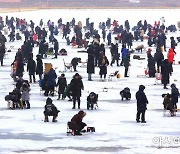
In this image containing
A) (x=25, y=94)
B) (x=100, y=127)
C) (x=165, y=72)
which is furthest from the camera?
(x=165, y=72)

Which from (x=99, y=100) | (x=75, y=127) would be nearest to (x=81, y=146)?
(x=75, y=127)

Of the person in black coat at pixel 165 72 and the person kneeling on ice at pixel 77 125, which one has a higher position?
the person in black coat at pixel 165 72

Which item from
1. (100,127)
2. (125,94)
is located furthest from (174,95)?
(125,94)

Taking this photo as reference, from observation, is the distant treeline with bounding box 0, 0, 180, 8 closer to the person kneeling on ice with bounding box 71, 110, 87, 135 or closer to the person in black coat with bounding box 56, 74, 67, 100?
the person in black coat with bounding box 56, 74, 67, 100

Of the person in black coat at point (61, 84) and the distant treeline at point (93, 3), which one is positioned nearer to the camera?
the person in black coat at point (61, 84)

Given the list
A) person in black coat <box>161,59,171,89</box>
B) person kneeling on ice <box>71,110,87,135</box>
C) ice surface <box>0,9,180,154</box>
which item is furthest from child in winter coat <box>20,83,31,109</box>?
person in black coat <box>161,59,171,89</box>

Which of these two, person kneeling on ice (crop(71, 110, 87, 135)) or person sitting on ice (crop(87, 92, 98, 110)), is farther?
person sitting on ice (crop(87, 92, 98, 110))

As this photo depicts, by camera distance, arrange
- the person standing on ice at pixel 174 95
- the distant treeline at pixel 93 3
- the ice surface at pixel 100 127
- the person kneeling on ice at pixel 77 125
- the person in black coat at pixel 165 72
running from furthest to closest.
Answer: the distant treeline at pixel 93 3 → the person in black coat at pixel 165 72 → the person standing on ice at pixel 174 95 → the person kneeling on ice at pixel 77 125 → the ice surface at pixel 100 127

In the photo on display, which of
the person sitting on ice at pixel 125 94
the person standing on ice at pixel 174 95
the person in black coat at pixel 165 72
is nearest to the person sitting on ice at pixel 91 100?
the person sitting on ice at pixel 125 94

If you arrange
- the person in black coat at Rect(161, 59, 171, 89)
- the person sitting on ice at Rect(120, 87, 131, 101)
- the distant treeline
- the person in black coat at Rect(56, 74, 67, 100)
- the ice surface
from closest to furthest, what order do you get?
the ice surface
the person in black coat at Rect(56, 74, 67, 100)
the person sitting on ice at Rect(120, 87, 131, 101)
the person in black coat at Rect(161, 59, 171, 89)
the distant treeline

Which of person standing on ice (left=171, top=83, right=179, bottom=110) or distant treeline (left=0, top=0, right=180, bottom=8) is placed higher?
distant treeline (left=0, top=0, right=180, bottom=8)

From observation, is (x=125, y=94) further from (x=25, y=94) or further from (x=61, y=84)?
(x=25, y=94)

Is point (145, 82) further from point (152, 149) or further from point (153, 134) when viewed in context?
point (152, 149)

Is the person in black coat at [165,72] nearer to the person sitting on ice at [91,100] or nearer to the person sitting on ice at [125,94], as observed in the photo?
the person sitting on ice at [125,94]
